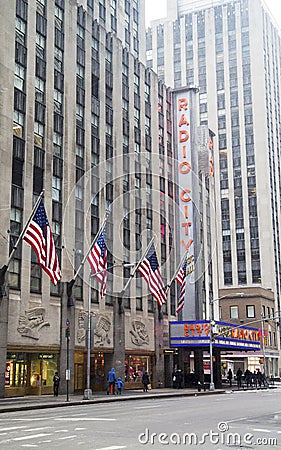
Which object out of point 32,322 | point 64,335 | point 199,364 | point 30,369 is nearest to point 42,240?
point 32,322

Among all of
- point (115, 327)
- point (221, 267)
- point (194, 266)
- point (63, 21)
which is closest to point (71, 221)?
point (115, 327)

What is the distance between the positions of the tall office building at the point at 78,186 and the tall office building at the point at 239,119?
2017 inches

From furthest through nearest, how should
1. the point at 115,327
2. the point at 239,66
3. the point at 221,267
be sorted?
the point at 239,66 < the point at 221,267 < the point at 115,327

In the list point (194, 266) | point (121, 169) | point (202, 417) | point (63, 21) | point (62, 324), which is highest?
point (63, 21)

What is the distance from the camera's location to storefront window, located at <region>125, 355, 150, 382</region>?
5552cm

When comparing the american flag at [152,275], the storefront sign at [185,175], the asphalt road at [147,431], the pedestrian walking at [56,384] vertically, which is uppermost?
the storefront sign at [185,175]

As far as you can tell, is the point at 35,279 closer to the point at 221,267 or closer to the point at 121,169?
the point at 121,169

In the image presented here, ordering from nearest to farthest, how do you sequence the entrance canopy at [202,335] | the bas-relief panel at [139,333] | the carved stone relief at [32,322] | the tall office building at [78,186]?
the carved stone relief at [32,322], the tall office building at [78,186], the bas-relief panel at [139,333], the entrance canopy at [202,335]

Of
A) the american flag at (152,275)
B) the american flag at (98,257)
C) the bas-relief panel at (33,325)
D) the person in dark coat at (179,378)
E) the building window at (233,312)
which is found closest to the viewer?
the american flag at (98,257)

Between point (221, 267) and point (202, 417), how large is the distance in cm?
9691

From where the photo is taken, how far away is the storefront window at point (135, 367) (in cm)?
5552

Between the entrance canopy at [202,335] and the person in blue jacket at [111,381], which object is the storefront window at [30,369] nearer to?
the person in blue jacket at [111,381]

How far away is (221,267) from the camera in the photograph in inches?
4754

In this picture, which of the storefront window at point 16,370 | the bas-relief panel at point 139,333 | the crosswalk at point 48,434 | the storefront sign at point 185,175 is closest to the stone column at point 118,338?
the bas-relief panel at point 139,333
